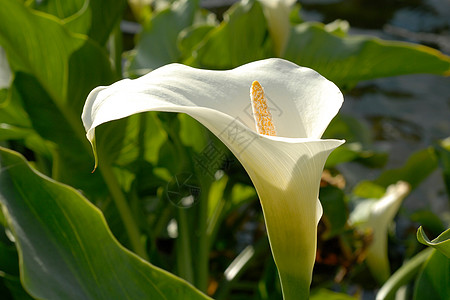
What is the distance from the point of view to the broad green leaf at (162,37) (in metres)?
0.87

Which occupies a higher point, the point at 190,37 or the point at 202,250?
the point at 190,37

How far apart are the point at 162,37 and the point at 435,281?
0.59 meters

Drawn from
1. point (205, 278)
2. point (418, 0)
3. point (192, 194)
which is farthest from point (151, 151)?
point (418, 0)

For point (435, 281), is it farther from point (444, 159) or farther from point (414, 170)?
point (414, 170)

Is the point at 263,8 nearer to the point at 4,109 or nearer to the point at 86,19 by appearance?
the point at 86,19

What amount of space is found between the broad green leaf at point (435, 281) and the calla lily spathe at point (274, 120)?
0.68 ft

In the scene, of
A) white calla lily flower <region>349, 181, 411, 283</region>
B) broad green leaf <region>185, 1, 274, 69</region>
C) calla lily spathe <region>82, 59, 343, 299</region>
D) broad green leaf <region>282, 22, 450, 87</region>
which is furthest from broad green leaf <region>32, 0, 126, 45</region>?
white calla lily flower <region>349, 181, 411, 283</region>

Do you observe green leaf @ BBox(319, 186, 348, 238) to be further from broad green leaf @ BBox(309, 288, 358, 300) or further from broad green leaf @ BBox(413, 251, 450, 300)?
broad green leaf @ BBox(413, 251, 450, 300)

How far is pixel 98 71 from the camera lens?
71 cm

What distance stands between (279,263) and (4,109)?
48cm

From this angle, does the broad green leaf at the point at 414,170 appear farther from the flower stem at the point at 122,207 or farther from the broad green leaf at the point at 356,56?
the flower stem at the point at 122,207

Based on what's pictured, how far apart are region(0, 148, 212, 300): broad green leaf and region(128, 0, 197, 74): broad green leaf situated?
0.39m

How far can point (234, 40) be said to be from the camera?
74cm

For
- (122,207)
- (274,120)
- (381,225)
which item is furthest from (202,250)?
(274,120)
